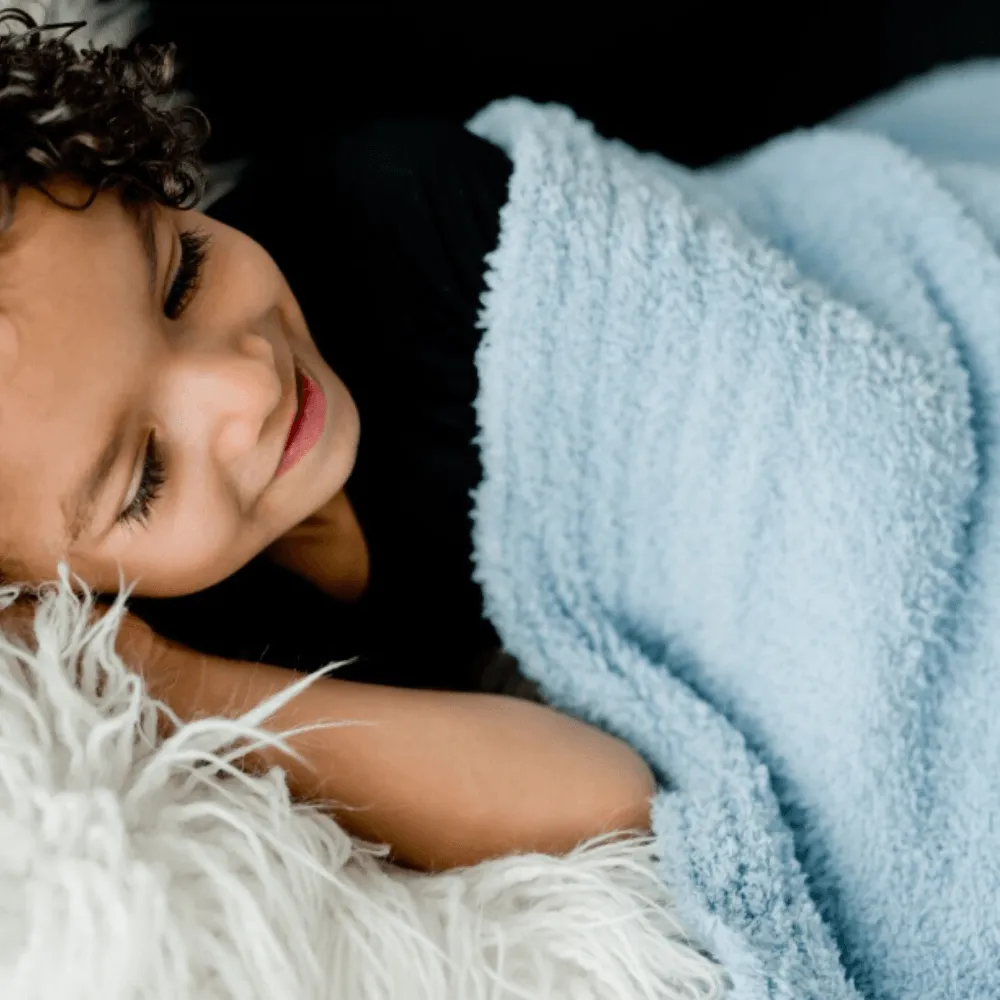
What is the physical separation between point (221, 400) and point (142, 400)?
0.14 ft

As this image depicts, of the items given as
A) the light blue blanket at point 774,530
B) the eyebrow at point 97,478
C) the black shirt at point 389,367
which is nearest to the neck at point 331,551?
the black shirt at point 389,367

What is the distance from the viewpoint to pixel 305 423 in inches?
26.9

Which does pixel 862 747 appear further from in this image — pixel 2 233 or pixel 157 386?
pixel 2 233

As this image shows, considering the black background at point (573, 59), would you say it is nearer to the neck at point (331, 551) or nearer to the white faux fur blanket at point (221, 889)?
the neck at point (331, 551)

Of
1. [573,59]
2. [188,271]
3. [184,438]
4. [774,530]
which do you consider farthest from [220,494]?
[573,59]

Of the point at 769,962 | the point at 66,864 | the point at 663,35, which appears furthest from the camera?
the point at 663,35

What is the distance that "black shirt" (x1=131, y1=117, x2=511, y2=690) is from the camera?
76 cm

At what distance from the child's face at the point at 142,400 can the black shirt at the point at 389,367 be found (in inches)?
3.6

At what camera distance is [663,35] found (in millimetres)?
936

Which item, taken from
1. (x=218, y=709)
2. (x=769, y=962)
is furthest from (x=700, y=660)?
(x=218, y=709)

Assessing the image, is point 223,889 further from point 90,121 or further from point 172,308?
point 90,121

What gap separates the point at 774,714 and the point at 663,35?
1.99 feet

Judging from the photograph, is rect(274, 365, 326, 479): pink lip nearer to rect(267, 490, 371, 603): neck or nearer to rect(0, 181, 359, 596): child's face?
rect(0, 181, 359, 596): child's face

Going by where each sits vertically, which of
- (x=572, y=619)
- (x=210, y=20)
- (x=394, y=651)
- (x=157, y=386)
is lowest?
(x=394, y=651)
